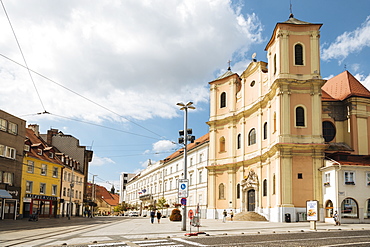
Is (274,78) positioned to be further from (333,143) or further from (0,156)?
(0,156)

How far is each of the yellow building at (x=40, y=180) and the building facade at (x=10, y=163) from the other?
222 centimetres

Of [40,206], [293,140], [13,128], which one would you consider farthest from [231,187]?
[13,128]

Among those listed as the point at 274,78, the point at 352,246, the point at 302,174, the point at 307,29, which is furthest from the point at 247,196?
the point at 352,246

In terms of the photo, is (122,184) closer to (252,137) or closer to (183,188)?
(252,137)

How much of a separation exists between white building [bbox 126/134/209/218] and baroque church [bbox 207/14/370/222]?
642cm

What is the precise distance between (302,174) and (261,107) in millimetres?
10997

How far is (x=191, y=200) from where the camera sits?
64.7 meters

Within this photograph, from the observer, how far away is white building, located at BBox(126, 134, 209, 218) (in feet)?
198

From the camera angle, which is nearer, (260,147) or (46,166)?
(260,147)

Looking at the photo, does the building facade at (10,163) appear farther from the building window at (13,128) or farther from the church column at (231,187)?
the church column at (231,187)

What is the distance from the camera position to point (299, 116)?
4116 centimetres

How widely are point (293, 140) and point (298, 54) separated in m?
9.61

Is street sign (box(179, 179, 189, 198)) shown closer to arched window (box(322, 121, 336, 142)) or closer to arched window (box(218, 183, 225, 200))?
arched window (box(322, 121, 336, 142))

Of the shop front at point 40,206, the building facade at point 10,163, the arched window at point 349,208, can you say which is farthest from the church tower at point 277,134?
the building facade at point 10,163
